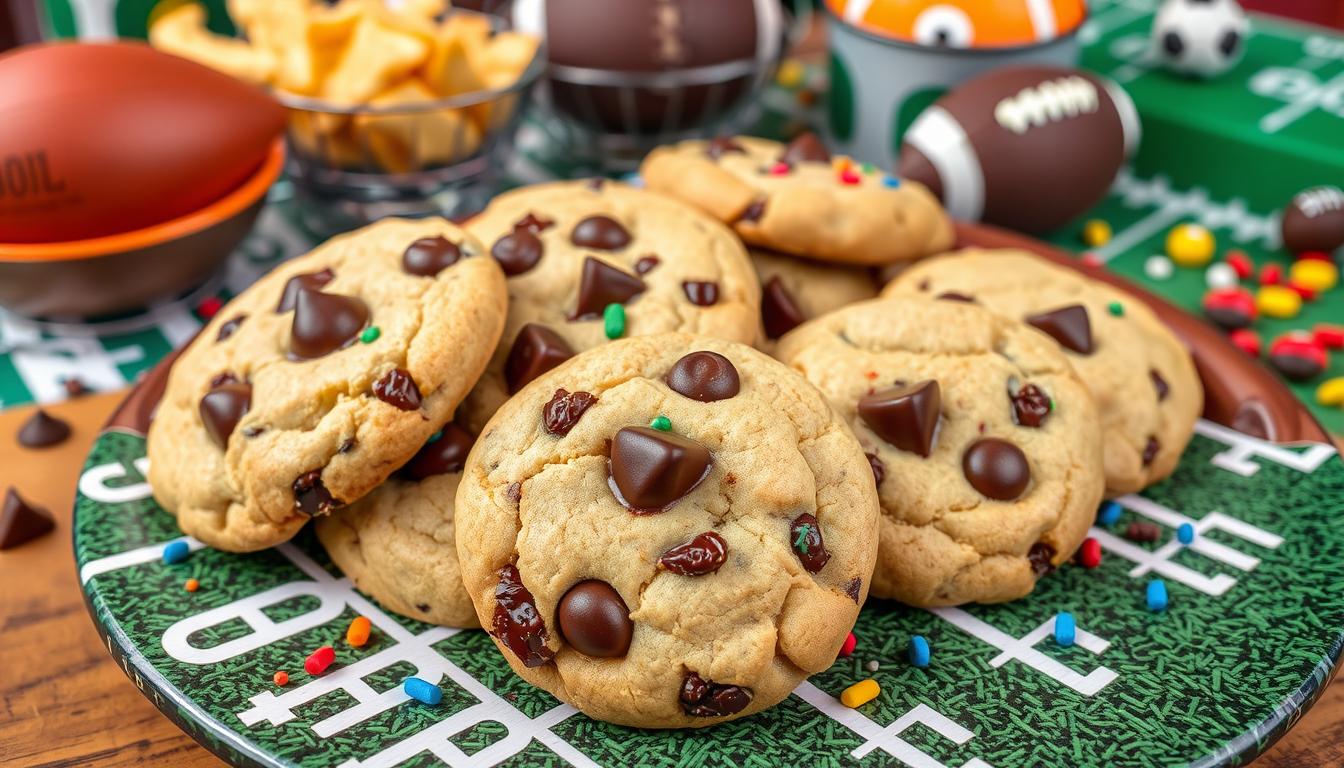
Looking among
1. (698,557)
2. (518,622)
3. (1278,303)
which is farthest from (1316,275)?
(518,622)

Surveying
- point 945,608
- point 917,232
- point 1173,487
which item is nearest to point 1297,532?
point 1173,487

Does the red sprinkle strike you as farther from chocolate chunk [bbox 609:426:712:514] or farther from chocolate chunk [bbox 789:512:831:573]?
chocolate chunk [bbox 789:512:831:573]

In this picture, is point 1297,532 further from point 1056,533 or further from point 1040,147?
point 1040,147

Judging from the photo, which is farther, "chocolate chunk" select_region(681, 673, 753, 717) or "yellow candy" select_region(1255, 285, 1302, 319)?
"yellow candy" select_region(1255, 285, 1302, 319)

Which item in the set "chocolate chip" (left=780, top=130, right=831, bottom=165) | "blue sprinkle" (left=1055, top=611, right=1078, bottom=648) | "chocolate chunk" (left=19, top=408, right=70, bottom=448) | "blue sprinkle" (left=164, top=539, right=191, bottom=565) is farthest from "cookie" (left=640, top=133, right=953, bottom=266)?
"chocolate chunk" (left=19, top=408, right=70, bottom=448)

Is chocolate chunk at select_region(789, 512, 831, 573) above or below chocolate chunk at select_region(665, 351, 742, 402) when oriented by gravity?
below

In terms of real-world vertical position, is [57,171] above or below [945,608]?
above

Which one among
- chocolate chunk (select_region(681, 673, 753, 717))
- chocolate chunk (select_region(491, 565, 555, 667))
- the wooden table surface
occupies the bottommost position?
the wooden table surface
